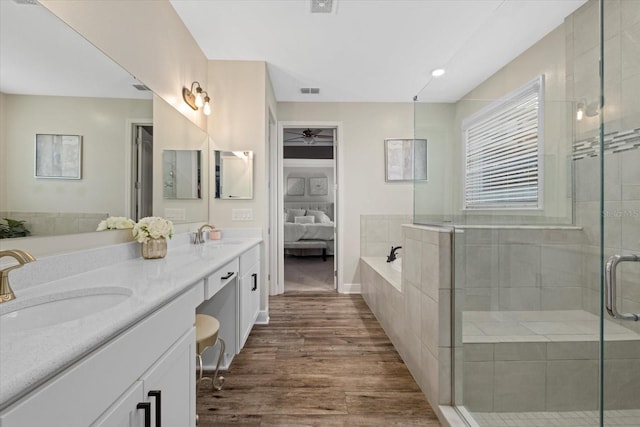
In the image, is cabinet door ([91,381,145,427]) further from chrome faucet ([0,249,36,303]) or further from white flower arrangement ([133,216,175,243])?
white flower arrangement ([133,216,175,243])

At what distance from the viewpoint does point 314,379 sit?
1.88 m

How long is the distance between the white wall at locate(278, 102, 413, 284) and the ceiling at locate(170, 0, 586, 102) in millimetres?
752

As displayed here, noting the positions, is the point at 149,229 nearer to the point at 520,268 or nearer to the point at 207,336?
the point at 207,336

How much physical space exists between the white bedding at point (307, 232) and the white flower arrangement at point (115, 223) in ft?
15.5

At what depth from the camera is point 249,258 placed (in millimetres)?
2301

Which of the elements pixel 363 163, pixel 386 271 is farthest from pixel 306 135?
pixel 386 271

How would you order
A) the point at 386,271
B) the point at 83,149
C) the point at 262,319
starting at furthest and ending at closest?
the point at 386,271, the point at 262,319, the point at 83,149

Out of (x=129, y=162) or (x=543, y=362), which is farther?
(x=129, y=162)

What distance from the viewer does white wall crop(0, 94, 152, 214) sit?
1016 millimetres

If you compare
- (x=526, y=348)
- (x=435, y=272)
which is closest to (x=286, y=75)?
(x=435, y=272)

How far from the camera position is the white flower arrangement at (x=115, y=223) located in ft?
4.68

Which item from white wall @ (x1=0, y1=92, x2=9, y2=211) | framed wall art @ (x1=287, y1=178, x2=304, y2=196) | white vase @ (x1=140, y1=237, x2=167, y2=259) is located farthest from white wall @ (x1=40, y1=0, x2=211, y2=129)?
framed wall art @ (x1=287, y1=178, x2=304, y2=196)

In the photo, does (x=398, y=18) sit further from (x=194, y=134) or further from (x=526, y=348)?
(x=526, y=348)

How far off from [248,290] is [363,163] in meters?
2.34
